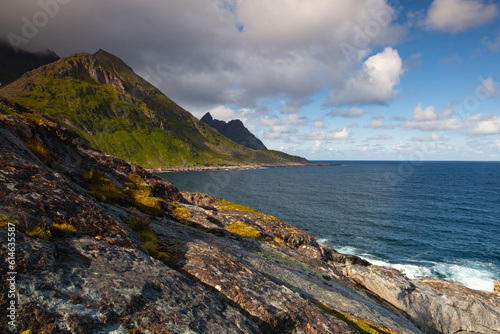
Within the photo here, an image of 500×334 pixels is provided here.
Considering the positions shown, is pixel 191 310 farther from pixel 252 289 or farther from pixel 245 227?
pixel 245 227

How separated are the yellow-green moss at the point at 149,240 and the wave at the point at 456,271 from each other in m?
50.3

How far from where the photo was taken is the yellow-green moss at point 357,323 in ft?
45.9

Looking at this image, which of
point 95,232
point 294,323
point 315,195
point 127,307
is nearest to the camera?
point 127,307

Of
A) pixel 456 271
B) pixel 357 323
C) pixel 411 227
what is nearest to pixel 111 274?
pixel 357 323

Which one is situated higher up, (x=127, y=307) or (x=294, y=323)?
(x=127, y=307)

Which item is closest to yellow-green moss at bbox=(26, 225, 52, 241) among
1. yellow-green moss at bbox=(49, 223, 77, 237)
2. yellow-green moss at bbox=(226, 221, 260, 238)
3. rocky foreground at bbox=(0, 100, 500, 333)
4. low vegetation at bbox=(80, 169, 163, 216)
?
rocky foreground at bbox=(0, 100, 500, 333)

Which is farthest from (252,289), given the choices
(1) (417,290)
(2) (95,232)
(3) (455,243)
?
(3) (455,243)

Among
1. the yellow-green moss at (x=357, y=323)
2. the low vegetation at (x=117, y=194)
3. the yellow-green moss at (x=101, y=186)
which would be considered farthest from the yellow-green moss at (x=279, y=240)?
the yellow-green moss at (x=101, y=186)

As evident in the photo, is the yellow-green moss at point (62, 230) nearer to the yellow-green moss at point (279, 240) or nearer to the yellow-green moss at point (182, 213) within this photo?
the yellow-green moss at point (182, 213)

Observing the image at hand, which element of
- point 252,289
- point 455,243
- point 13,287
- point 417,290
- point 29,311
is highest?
point 13,287

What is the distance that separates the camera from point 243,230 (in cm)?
2855

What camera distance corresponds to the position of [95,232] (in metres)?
9.48

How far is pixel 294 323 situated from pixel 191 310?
524 centimetres

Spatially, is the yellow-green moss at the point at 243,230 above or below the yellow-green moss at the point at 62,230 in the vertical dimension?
below
